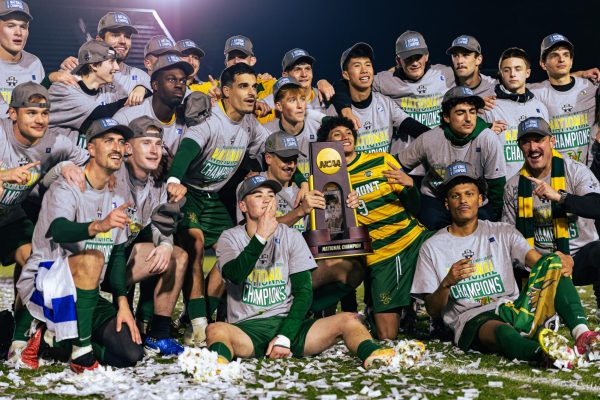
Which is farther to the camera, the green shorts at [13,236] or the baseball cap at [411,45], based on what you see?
the baseball cap at [411,45]

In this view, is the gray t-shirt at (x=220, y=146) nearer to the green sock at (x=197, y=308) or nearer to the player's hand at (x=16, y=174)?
the green sock at (x=197, y=308)

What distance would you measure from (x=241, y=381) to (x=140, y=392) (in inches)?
23.2

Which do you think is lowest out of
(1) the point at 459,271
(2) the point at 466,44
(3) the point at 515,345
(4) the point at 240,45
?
(3) the point at 515,345

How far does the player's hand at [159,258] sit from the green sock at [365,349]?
5.24ft

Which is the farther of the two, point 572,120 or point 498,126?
point 572,120

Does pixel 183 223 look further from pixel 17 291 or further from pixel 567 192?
pixel 567 192

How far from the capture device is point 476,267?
19.8 feet

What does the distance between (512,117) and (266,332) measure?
11.5 feet

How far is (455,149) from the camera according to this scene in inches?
279

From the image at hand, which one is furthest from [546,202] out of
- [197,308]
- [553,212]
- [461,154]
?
[197,308]

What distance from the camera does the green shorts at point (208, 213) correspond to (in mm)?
7234

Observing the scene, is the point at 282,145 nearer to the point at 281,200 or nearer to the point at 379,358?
the point at 281,200

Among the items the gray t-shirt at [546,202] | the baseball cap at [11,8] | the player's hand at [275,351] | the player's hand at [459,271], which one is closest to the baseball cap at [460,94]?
the gray t-shirt at [546,202]

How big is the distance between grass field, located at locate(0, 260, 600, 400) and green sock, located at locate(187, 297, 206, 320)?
0.86m
